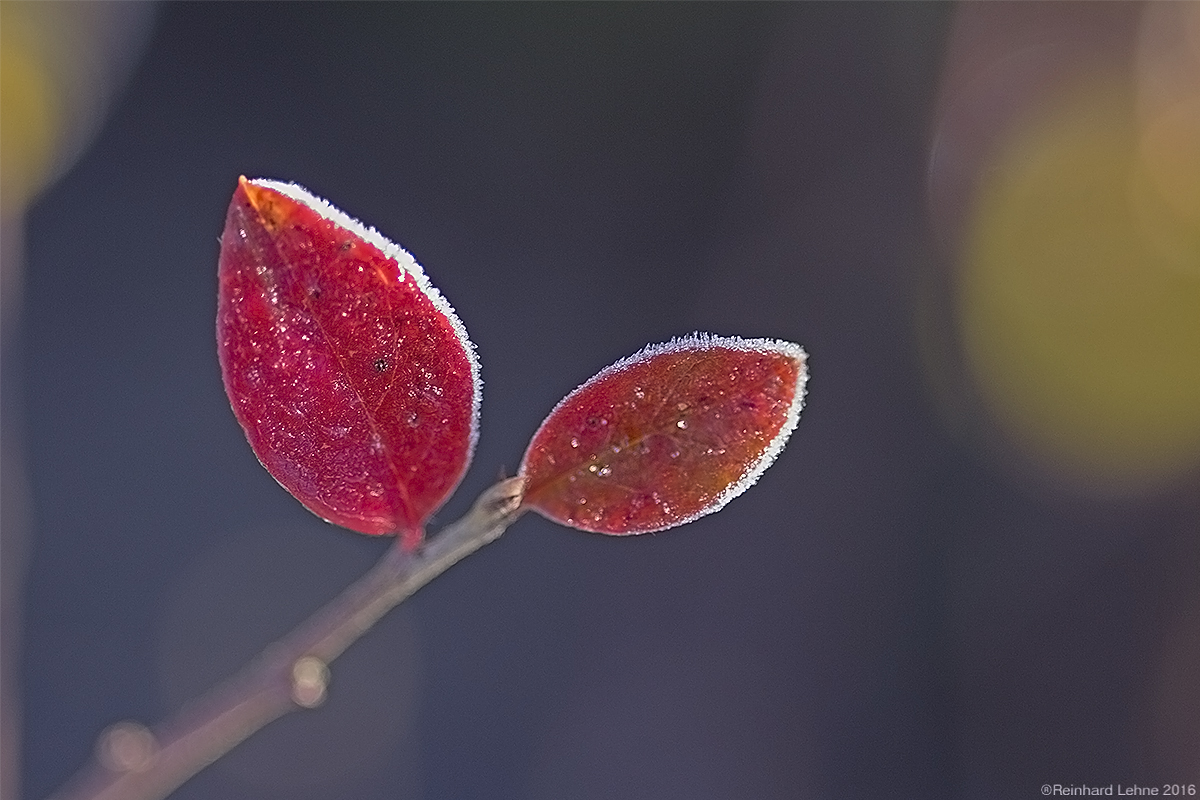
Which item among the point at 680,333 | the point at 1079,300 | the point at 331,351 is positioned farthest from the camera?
the point at 1079,300

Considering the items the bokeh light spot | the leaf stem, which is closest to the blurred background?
the bokeh light spot

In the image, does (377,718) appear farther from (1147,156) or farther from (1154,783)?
(1147,156)

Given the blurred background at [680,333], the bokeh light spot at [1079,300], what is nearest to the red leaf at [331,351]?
the blurred background at [680,333]

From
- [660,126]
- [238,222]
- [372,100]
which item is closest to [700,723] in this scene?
[660,126]

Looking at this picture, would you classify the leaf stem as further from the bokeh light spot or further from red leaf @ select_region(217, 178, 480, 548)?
the bokeh light spot

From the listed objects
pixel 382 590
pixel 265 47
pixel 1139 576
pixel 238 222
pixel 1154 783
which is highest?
pixel 265 47

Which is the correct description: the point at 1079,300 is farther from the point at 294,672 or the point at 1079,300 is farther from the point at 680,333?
the point at 294,672

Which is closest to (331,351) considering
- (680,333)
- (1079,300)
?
(680,333)
